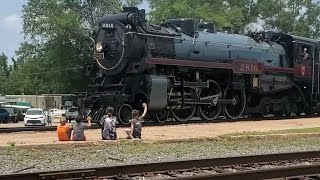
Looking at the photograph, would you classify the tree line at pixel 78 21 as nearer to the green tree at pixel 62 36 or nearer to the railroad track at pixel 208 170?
the green tree at pixel 62 36

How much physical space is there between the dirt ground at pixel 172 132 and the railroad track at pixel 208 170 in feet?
14.6

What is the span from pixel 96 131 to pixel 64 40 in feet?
136

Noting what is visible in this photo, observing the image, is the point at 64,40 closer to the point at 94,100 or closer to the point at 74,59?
the point at 74,59

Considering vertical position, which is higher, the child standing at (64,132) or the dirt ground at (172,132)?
the child standing at (64,132)

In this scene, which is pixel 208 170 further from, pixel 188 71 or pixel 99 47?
pixel 188 71

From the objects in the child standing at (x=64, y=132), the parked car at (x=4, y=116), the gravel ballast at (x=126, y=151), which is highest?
the child standing at (x=64, y=132)

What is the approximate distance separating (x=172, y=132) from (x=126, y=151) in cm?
445

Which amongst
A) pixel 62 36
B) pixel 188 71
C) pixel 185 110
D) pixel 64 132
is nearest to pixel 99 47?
pixel 188 71

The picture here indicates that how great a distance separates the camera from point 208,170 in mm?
10789

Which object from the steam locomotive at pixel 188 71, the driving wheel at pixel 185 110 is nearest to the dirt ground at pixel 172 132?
the driving wheel at pixel 185 110

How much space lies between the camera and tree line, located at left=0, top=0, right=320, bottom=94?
192 feet

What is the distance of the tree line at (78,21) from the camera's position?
58594mm

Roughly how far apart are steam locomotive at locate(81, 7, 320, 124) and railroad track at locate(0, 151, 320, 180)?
29.4 feet

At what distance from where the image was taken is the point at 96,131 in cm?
1883
